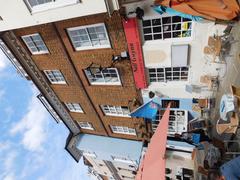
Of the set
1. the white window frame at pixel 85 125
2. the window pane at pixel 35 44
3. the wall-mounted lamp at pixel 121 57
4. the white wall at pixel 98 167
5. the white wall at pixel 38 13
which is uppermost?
the white wall at pixel 38 13

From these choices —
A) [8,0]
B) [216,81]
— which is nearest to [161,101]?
[216,81]

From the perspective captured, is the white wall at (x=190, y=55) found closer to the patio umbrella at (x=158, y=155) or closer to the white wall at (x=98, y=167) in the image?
the patio umbrella at (x=158, y=155)

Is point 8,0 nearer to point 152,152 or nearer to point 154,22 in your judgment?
point 154,22

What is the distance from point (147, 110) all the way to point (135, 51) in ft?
15.2

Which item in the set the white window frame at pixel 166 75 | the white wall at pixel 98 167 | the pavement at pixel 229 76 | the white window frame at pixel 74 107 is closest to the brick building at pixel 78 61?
the white window frame at pixel 74 107

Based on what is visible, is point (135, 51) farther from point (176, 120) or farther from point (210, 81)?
point (176, 120)

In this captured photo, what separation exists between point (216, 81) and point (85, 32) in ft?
25.6

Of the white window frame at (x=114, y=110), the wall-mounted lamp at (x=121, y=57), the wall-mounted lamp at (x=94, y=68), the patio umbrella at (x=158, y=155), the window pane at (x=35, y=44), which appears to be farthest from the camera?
the white window frame at (x=114, y=110)

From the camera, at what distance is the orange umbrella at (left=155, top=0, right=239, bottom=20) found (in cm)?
872

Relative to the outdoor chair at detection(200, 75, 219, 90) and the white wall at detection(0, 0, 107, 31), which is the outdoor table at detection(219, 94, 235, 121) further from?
the white wall at detection(0, 0, 107, 31)

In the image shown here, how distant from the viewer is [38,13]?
33.8 feet

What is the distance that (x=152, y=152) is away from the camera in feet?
35.9

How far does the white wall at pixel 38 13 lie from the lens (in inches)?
365

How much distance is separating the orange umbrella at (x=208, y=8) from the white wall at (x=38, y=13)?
3.19 m
